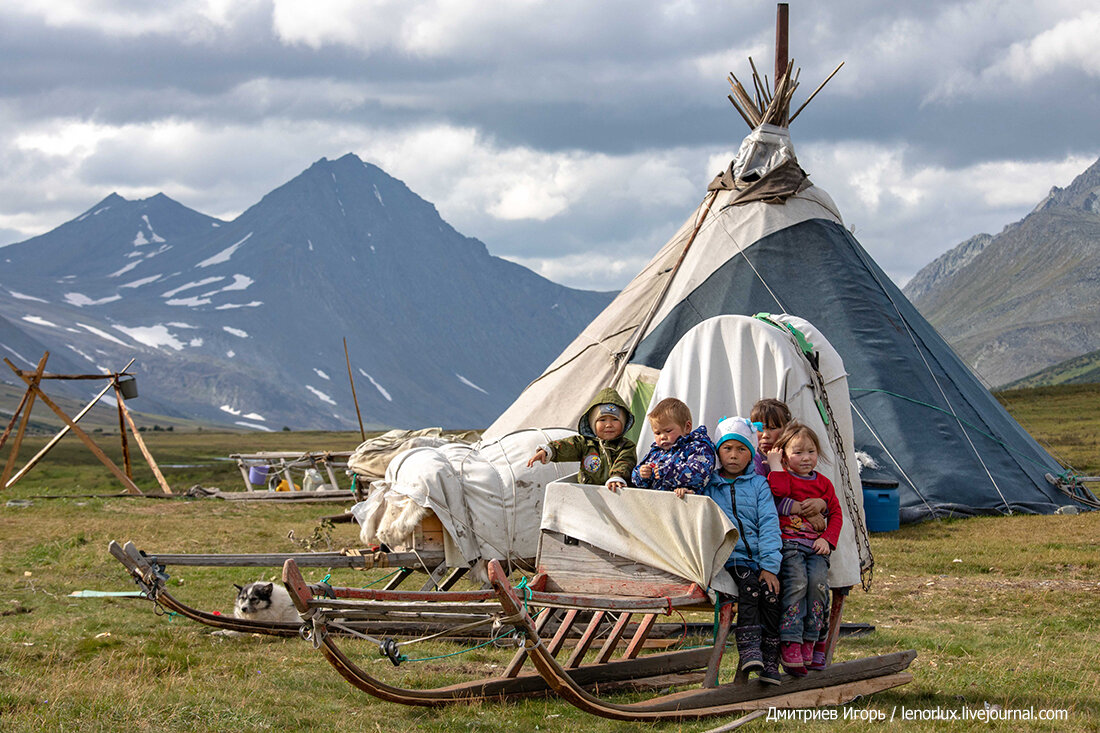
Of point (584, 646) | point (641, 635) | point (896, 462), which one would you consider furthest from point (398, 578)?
point (896, 462)

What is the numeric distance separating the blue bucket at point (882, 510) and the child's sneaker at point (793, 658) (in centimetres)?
843

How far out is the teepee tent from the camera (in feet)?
51.8

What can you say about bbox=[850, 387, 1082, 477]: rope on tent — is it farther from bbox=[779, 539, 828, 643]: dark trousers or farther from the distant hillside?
the distant hillside

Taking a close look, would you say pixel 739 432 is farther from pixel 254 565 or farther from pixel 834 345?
pixel 834 345

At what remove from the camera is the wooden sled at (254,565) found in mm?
8297

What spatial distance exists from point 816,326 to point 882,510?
11.6ft

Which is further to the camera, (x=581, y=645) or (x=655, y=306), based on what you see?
(x=655, y=306)

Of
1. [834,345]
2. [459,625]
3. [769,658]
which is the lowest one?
[769,658]

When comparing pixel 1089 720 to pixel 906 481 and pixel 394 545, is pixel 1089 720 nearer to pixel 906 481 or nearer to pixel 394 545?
pixel 394 545

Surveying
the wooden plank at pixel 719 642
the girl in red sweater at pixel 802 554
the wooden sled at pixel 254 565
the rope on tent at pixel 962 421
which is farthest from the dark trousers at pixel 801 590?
the rope on tent at pixel 962 421

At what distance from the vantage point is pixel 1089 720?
20.1ft

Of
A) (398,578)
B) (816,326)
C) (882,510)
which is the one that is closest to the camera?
(398,578)

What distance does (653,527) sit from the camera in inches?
252

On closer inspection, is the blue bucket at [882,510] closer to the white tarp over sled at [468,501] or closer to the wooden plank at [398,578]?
the white tarp over sled at [468,501]
